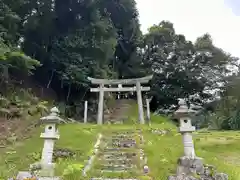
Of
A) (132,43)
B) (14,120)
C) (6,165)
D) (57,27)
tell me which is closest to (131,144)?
(6,165)

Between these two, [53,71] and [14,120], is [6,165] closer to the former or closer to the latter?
[14,120]

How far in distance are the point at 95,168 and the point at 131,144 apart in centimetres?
285

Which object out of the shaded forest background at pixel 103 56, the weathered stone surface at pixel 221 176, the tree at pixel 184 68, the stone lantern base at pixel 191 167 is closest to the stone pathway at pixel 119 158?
the stone lantern base at pixel 191 167

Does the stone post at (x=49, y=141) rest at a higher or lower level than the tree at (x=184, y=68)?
lower

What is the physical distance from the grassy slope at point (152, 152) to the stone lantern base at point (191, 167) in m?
0.29

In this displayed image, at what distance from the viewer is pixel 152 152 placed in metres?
9.26

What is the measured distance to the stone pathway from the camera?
287 inches

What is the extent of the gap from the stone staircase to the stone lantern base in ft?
43.6

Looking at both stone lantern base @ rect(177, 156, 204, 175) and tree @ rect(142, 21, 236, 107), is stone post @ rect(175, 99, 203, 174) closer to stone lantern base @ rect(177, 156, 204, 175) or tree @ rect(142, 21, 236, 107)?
stone lantern base @ rect(177, 156, 204, 175)

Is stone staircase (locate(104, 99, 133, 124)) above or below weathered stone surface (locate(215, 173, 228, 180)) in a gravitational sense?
above

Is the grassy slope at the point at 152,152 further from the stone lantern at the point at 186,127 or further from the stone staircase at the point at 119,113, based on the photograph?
the stone staircase at the point at 119,113

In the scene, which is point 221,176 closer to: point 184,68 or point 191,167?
point 191,167

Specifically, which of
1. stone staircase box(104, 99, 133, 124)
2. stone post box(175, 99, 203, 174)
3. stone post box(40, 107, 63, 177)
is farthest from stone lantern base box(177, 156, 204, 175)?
stone staircase box(104, 99, 133, 124)

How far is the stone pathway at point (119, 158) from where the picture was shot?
7281 millimetres
